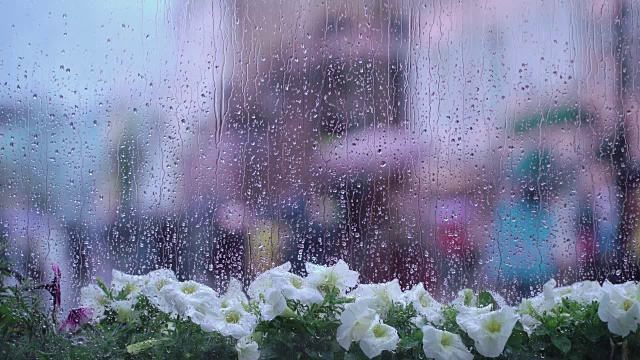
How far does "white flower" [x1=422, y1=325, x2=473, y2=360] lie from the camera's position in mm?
817

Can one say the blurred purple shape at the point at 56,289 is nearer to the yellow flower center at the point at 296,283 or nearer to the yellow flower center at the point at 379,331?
the yellow flower center at the point at 296,283

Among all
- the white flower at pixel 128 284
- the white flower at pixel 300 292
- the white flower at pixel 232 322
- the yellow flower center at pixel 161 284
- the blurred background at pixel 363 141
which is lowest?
the white flower at pixel 128 284

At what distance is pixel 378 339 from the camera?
818 millimetres

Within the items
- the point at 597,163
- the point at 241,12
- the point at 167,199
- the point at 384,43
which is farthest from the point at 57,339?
the point at 597,163

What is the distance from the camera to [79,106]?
3.82ft

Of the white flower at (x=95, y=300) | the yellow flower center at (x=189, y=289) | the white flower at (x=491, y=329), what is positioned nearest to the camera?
the white flower at (x=491, y=329)

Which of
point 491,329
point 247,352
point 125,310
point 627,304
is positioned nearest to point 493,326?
point 491,329

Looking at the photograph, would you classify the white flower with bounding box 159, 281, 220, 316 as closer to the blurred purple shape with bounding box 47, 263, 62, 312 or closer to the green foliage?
the blurred purple shape with bounding box 47, 263, 62, 312

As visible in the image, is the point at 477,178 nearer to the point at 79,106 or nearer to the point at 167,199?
the point at 167,199

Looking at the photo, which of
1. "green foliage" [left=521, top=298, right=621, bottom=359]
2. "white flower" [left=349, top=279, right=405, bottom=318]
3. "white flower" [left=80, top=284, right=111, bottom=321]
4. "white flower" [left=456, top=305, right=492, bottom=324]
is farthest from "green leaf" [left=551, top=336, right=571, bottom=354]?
"white flower" [left=80, top=284, right=111, bottom=321]

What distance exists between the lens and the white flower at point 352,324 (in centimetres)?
83

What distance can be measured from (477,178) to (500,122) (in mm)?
109

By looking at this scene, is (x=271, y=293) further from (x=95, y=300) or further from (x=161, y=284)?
(x=95, y=300)

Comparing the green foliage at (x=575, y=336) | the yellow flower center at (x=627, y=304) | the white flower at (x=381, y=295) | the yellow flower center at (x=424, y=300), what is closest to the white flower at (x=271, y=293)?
the white flower at (x=381, y=295)
